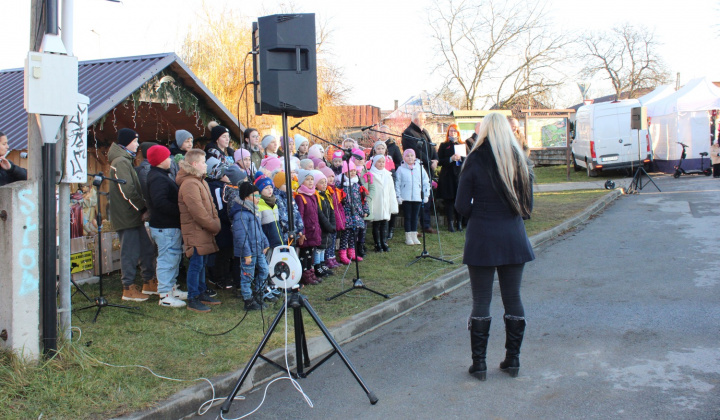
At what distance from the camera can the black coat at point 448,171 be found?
11828 millimetres

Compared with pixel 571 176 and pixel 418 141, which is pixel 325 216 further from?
pixel 571 176

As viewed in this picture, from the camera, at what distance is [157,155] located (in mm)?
6699

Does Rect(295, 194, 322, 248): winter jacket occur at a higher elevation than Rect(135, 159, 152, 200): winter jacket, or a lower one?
lower

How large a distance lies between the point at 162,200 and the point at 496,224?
13.1 ft

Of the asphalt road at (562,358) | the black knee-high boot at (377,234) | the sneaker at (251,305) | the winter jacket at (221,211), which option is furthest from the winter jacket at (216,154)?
the black knee-high boot at (377,234)

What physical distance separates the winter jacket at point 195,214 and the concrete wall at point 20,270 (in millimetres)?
2093

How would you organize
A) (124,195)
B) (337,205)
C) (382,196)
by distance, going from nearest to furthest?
(124,195) < (337,205) < (382,196)

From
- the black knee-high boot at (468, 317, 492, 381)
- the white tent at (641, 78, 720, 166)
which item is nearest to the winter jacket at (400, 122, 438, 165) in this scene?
the black knee-high boot at (468, 317, 492, 381)

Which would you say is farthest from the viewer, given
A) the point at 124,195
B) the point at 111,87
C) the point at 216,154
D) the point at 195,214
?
the point at 111,87

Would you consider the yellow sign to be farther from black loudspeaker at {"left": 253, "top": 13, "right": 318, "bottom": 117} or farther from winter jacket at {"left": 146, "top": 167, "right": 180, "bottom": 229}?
black loudspeaker at {"left": 253, "top": 13, "right": 318, "bottom": 117}

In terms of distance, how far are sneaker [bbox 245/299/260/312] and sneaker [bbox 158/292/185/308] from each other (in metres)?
0.76

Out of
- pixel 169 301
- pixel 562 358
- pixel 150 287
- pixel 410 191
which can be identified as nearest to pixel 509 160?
pixel 562 358

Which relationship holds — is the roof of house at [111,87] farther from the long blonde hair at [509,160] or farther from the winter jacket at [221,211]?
the long blonde hair at [509,160]

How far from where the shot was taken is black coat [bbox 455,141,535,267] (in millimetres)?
4473
